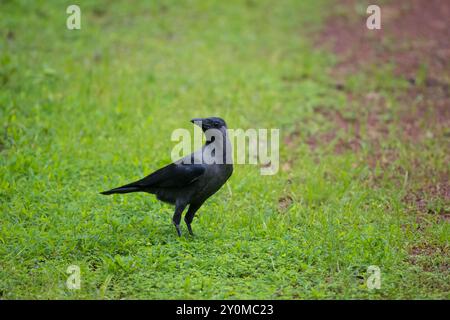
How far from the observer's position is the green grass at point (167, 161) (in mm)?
4863

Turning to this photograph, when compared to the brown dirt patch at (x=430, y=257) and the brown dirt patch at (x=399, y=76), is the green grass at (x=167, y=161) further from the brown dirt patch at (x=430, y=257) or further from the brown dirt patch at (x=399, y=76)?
the brown dirt patch at (x=399, y=76)

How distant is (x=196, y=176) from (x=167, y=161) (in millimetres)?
1782

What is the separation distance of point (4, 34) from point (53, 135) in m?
3.38

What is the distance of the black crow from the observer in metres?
5.29

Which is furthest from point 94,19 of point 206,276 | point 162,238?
point 206,276

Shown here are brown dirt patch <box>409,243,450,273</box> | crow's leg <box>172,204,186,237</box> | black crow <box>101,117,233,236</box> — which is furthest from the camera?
crow's leg <box>172,204,186,237</box>

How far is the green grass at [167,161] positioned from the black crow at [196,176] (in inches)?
13.4

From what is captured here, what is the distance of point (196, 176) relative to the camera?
529 centimetres

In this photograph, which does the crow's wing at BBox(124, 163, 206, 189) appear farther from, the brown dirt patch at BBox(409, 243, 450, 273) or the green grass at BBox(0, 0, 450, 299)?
the brown dirt patch at BBox(409, 243, 450, 273)

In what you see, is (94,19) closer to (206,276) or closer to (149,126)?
(149,126)

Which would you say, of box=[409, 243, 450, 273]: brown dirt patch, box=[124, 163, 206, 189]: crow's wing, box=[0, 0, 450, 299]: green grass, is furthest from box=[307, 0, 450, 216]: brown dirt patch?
box=[124, 163, 206, 189]: crow's wing
